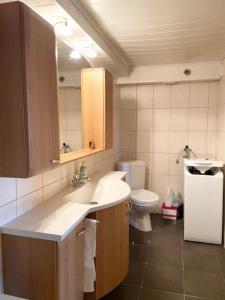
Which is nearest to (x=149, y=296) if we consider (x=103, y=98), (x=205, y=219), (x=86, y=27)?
(x=205, y=219)

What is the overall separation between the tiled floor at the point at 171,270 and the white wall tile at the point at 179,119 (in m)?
1.48

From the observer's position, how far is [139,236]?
2986mm

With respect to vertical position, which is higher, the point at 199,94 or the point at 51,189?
the point at 199,94

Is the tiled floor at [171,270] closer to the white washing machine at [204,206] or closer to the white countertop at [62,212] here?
the white washing machine at [204,206]

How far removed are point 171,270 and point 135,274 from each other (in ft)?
1.18

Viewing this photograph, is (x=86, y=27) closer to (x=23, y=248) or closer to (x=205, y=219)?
(x=23, y=248)

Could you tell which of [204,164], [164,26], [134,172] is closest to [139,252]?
[134,172]

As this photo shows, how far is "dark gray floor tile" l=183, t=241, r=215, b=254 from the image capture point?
8.75 feet

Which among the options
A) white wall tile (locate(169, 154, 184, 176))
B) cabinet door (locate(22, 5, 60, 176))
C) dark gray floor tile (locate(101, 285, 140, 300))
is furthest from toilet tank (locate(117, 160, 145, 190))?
cabinet door (locate(22, 5, 60, 176))

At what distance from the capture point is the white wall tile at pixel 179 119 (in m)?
3.51

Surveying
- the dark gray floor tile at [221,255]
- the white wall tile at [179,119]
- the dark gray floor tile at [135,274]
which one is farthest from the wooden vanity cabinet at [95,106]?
the dark gray floor tile at [221,255]

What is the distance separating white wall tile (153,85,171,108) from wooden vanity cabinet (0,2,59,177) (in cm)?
258

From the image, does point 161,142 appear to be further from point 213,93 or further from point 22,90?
point 22,90

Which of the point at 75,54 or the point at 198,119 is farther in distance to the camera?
the point at 198,119
